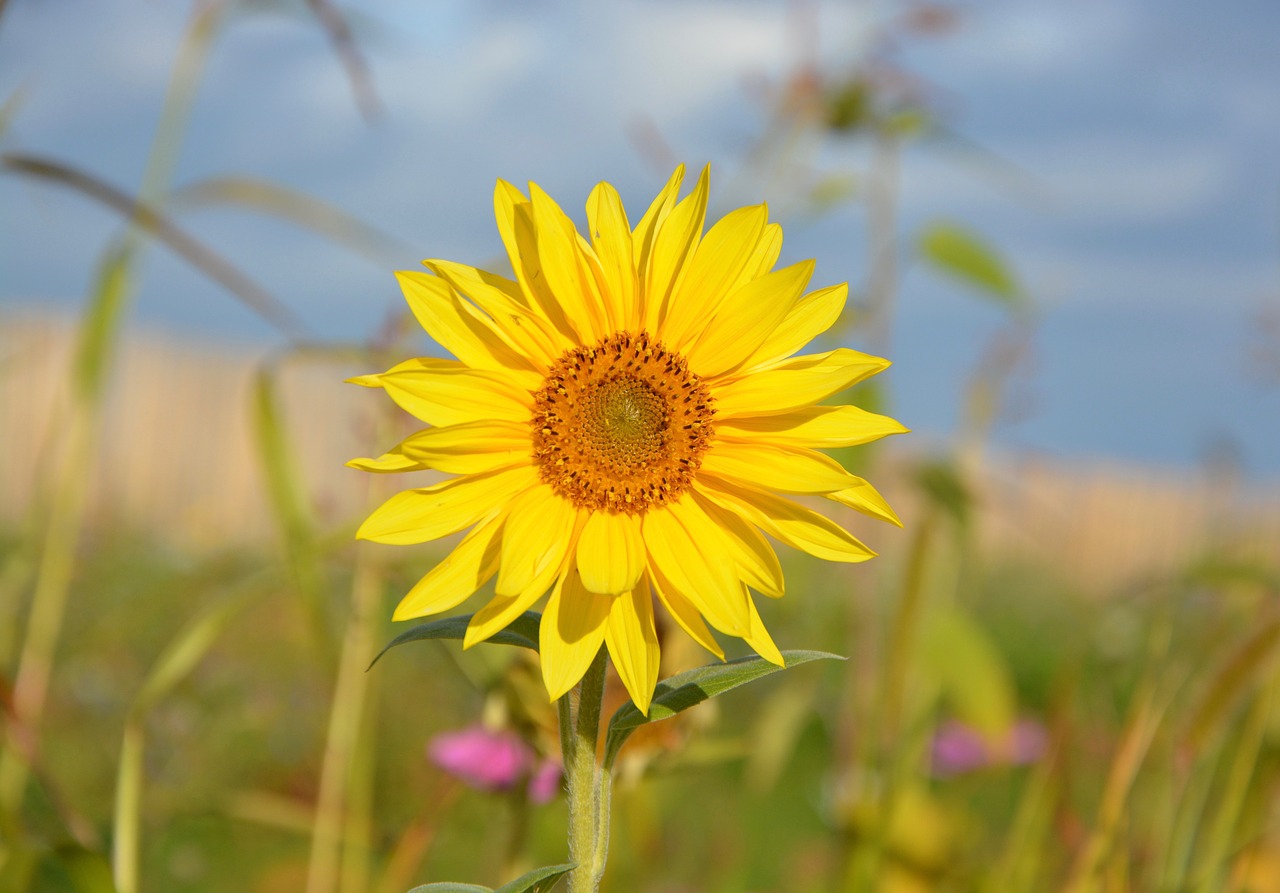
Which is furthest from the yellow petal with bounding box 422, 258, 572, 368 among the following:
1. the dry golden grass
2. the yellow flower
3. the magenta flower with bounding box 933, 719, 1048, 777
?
the dry golden grass

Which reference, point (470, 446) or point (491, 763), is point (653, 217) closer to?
point (470, 446)

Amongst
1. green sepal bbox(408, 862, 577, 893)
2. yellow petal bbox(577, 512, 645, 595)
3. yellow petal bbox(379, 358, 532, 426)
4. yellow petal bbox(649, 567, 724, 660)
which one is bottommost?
green sepal bbox(408, 862, 577, 893)

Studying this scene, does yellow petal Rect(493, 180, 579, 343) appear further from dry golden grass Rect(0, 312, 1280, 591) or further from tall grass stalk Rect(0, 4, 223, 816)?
dry golden grass Rect(0, 312, 1280, 591)

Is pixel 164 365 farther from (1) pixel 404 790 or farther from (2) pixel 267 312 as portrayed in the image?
(2) pixel 267 312

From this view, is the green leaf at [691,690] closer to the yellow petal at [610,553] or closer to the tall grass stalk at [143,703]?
the yellow petal at [610,553]

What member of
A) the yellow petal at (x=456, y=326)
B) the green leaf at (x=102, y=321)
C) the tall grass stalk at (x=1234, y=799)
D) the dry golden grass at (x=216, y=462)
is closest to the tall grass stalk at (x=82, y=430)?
the green leaf at (x=102, y=321)

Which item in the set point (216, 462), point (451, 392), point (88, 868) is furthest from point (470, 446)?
point (216, 462)

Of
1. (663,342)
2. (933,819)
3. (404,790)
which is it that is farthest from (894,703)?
(404,790)
